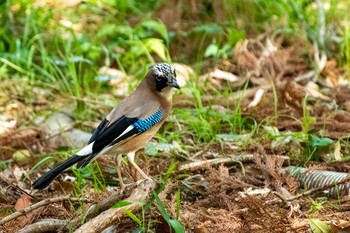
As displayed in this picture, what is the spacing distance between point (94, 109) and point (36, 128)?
0.50 metres

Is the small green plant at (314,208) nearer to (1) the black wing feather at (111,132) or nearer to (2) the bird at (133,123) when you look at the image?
(2) the bird at (133,123)

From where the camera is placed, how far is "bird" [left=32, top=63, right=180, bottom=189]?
14.6ft

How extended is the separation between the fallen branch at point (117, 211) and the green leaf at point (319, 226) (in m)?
0.75

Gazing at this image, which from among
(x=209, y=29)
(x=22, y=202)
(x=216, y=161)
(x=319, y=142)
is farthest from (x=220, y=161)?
(x=209, y=29)

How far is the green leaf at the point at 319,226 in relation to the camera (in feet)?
12.0

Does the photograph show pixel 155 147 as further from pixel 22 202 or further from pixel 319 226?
pixel 319 226

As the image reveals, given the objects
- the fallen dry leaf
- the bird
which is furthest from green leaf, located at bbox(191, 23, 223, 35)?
the fallen dry leaf

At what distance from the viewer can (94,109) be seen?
6.86 m

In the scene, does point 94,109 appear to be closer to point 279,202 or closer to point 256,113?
point 256,113

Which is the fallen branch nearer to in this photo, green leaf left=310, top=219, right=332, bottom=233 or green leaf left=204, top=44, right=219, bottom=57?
green leaf left=310, top=219, right=332, bottom=233

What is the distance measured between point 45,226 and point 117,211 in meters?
0.44

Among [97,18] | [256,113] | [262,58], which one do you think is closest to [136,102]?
[256,113]

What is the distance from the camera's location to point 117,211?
12.4 feet

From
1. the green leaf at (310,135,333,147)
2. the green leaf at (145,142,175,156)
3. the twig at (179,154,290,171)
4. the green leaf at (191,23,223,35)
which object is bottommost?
the green leaf at (191,23,223,35)
